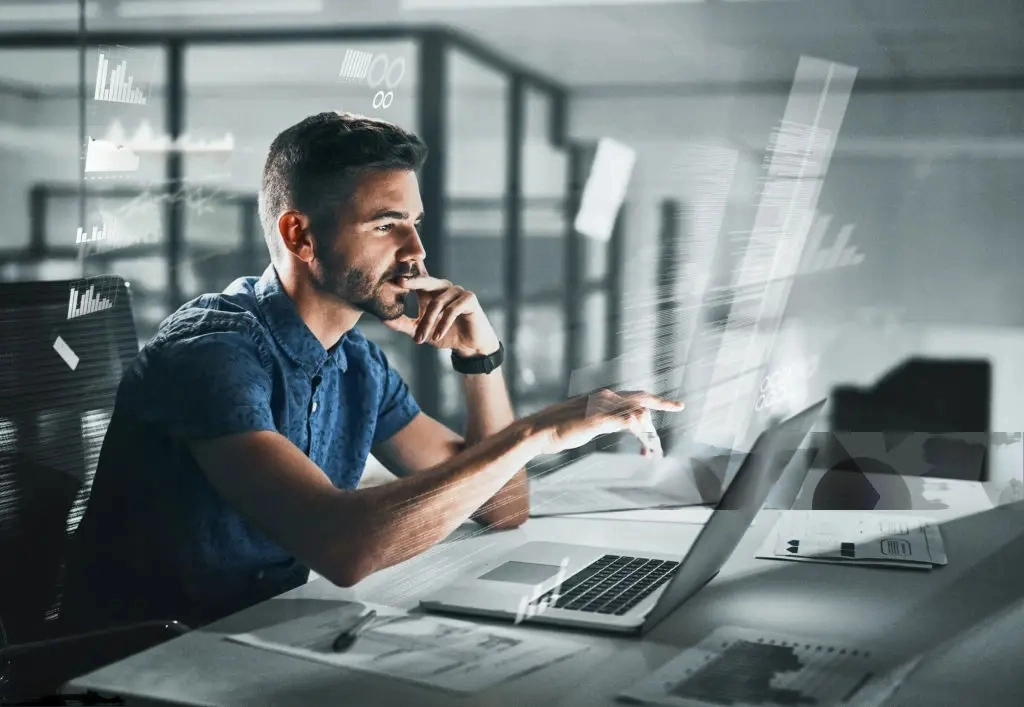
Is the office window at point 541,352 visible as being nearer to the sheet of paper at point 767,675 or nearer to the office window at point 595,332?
the office window at point 595,332

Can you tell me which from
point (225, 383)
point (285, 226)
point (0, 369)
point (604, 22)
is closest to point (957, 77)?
point (604, 22)

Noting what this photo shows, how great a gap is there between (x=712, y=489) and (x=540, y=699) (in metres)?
0.58

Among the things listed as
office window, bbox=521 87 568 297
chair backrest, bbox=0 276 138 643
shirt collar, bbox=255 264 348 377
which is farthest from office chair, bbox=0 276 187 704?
office window, bbox=521 87 568 297

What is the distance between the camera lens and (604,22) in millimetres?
1212

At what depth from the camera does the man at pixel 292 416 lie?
113 cm

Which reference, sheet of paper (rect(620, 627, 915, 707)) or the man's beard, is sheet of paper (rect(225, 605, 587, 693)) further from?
the man's beard

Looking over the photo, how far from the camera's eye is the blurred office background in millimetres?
1209

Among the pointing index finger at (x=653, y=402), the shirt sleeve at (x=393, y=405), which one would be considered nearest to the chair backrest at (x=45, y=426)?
the shirt sleeve at (x=393, y=405)

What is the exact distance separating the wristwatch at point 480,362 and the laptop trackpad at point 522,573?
0.25m

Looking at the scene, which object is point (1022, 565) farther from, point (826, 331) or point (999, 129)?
→ point (999, 129)

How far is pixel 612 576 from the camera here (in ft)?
3.61

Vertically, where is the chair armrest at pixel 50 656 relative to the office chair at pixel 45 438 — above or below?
below

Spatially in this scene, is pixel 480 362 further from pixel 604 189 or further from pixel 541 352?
pixel 604 189

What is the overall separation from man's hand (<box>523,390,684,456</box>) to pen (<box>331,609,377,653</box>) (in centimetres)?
33
